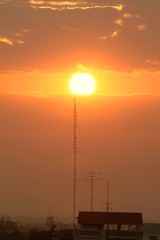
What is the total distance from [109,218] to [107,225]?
0.70 m

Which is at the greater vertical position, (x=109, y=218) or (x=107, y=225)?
(x=109, y=218)

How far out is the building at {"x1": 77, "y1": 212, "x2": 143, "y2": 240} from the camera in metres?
61.5

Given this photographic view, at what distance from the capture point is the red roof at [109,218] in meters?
61.5

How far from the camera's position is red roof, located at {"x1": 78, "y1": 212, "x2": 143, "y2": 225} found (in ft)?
202

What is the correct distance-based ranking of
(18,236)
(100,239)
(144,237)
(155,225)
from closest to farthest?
(100,239)
(144,237)
(155,225)
(18,236)

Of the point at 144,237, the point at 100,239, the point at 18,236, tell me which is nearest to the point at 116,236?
the point at 100,239

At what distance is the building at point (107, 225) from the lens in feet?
202

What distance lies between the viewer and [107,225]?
6212 cm

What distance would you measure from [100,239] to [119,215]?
9.30 ft

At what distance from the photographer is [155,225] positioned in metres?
74.4

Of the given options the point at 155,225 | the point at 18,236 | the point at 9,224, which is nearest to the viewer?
the point at 155,225

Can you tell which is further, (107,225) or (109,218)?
(107,225)

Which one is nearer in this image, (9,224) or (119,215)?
(119,215)

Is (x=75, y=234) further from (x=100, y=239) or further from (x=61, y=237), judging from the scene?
(x=61, y=237)
